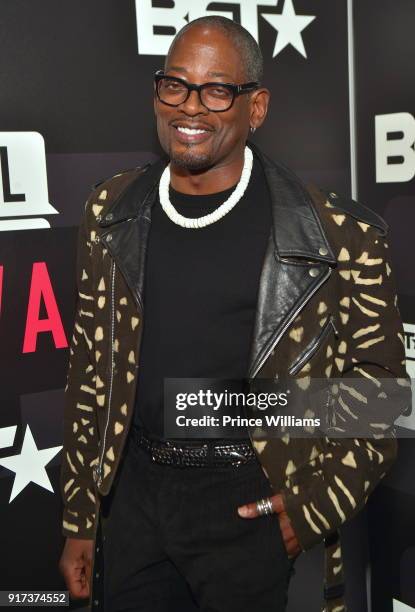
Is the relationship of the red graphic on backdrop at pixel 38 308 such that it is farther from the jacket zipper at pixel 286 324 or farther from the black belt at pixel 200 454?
the jacket zipper at pixel 286 324

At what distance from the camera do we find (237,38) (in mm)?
1890

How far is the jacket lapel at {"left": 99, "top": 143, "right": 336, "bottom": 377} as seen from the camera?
1841mm

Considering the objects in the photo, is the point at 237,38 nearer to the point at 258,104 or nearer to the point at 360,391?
the point at 258,104

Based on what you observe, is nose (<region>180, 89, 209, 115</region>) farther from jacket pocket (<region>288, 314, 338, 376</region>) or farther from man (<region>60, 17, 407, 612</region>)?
jacket pocket (<region>288, 314, 338, 376</region>)

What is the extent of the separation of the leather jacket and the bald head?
24 cm

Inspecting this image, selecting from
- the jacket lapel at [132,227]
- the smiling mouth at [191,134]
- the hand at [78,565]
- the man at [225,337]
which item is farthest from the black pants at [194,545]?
the smiling mouth at [191,134]

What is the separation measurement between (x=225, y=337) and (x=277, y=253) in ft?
0.82

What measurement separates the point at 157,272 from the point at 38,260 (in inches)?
25.3

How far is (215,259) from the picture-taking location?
1883 millimetres

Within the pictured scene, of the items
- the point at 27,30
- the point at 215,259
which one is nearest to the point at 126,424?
the point at 215,259

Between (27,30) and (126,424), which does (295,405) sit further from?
(27,30)

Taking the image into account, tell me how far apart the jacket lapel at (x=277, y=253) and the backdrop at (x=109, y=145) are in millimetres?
506

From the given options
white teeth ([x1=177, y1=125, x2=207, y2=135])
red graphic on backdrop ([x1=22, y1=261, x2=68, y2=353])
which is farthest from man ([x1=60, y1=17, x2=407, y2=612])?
red graphic on backdrop ([x1=22, y1=261, x2=68, y2=353])

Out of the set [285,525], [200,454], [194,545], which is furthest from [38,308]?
[285,525]
